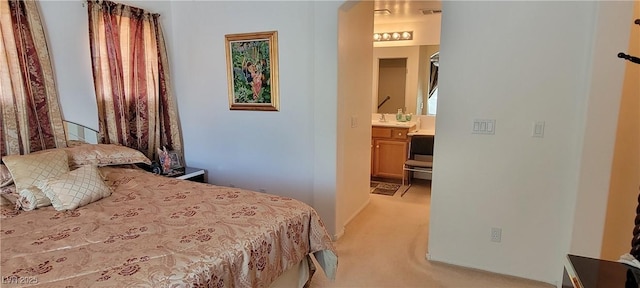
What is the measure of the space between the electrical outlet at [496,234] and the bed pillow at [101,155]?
111 inches

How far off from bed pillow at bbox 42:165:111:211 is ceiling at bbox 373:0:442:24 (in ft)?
10.0

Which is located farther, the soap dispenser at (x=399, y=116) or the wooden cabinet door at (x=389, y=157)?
the soap dispenser at (x=399, y=116)

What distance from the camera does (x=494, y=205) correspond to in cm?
250

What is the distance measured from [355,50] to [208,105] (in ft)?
5.15

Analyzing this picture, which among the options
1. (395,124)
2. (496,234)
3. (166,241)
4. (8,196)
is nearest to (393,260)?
(496,234)

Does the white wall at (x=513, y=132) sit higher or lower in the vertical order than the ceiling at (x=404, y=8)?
lower

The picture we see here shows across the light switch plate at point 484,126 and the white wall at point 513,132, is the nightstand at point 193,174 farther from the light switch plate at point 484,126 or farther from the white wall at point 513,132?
the light switch plate at point 484,126

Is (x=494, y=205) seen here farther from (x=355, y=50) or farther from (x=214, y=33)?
(x=214, y=33)

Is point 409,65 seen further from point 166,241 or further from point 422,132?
point 166,241

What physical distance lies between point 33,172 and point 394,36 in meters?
4.41

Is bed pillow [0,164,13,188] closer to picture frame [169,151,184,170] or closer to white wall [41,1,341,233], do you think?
white wall [41,1,341,233]

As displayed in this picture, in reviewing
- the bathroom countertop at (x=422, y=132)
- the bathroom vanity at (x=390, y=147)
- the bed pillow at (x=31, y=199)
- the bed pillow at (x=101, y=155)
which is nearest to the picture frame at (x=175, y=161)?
the bed pillow at (x=101, y=155)

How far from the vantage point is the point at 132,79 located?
3213 millimetres

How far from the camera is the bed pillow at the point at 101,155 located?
248 centimetres
